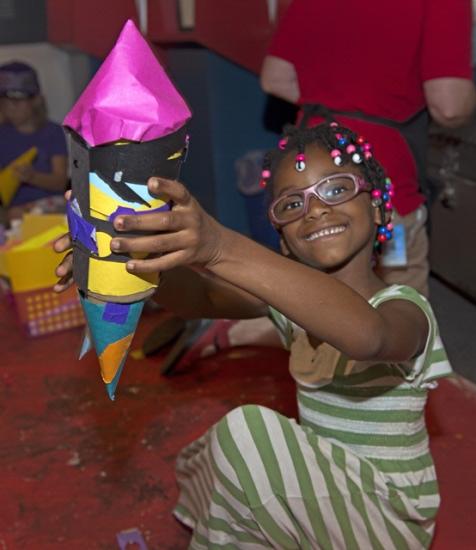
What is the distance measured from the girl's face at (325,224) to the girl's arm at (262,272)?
0.73 feet

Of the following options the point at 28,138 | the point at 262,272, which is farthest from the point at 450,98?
the point at 28,138

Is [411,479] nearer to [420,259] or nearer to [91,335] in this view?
[91,335]

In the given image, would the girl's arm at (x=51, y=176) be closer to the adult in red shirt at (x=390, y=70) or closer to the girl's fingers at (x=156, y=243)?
the adult in red shirt at (x=390, y=70)

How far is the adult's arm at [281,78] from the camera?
7.28 feet

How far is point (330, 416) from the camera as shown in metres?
1.49

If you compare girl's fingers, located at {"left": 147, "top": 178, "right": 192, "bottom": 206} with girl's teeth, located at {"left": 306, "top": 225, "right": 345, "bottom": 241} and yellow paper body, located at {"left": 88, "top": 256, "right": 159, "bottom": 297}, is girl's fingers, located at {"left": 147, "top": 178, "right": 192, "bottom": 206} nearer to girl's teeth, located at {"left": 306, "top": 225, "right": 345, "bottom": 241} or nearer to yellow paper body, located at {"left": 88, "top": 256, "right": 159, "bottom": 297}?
yellow paper body, located at {"left": 88, "top": 256, "right": 159, "bottom": 297}

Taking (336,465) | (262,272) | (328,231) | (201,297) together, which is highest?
(262,272)

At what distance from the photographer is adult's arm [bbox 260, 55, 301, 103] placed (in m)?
2.22

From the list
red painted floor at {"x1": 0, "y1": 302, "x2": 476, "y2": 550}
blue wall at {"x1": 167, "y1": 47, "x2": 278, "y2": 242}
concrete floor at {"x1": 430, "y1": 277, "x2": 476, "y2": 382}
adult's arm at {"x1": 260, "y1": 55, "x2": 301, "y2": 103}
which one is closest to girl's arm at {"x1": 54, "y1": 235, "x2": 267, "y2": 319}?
red painted floor at {"x1": 0, "y1": 302, "x2": 476, "y2": 550}

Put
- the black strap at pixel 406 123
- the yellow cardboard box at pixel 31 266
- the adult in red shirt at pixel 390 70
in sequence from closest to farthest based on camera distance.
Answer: the adult in red shirt at pixel 390 70, the black strap at pixel 406 123, the yellow cardboard box at pixel 31 266

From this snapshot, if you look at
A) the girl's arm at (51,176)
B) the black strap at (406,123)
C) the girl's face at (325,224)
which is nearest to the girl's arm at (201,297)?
the girl's face at (325,224)

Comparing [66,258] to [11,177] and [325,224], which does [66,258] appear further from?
[11,177]

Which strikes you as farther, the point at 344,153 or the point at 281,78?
the point at 281,78

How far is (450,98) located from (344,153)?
657 mm
